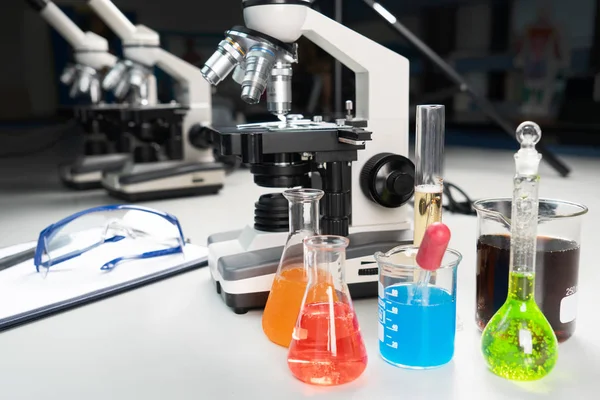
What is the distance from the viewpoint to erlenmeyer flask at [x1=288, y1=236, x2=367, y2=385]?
0.67m

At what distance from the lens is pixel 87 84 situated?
2055mm

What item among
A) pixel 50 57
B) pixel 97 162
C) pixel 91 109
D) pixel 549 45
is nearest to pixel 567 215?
pixel 91 109

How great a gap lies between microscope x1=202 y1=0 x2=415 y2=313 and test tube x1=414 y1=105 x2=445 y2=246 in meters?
0.08

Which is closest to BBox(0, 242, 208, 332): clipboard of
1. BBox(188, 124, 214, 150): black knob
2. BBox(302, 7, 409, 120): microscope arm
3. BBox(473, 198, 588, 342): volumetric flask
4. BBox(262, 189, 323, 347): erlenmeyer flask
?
BBox(262, 189, 323, 347): erlenmeyer flask

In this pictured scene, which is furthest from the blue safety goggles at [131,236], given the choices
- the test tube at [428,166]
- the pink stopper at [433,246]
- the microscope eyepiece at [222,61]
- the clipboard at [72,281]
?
the pink stopper at [433,246]

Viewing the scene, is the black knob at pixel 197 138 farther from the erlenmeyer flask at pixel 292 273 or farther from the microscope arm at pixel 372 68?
the erlenmeyer flask at pixel 292 273

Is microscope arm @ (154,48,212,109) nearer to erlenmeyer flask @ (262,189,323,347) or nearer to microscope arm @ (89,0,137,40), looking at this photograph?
microscope arm @ (89,0,137,40)

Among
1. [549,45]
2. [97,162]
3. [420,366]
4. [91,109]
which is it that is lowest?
[420,366]

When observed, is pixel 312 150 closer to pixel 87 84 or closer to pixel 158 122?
pixel 158 122

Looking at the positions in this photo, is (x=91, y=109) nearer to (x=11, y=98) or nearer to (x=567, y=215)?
(x=11, y=98)

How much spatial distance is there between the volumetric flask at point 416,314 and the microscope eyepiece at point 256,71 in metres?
0.31

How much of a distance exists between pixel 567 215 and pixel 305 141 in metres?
0.36

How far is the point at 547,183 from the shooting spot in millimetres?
1991

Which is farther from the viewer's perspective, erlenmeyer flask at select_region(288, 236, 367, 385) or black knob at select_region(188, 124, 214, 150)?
black knob at select_region(188, 124, 214, 150)
